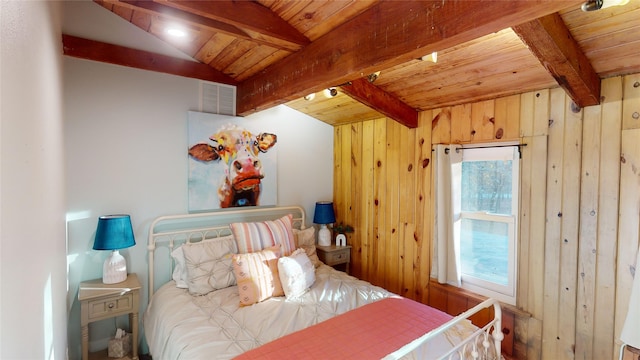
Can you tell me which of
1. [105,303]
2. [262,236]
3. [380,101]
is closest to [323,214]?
[262,236]

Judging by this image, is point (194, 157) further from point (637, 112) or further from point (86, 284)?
point (637, 112)

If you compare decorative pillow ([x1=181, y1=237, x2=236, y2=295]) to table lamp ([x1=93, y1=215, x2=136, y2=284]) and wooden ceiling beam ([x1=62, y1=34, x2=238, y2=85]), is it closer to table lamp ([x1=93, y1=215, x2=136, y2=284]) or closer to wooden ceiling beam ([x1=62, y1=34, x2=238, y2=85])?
table lamp ([x1=93, y1=215, x2=136, y2=284])

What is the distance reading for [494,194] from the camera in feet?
8.22

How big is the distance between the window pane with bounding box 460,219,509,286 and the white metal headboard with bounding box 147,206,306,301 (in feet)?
6.20

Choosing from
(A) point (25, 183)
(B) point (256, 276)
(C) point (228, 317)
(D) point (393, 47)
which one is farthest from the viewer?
(B) point (256, 276)

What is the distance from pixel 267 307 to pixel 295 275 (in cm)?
33

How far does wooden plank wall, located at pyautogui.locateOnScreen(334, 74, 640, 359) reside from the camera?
1.84 m

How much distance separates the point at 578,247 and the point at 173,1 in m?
2.75

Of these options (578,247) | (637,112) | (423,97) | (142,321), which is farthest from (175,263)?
(637,112)

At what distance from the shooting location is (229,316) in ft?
6.73

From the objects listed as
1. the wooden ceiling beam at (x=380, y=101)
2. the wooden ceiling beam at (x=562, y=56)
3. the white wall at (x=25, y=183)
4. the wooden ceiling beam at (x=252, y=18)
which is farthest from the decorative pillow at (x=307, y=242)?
the wooden ceiling beam at (x=562, y=56)

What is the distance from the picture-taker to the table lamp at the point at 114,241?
7.21 ft

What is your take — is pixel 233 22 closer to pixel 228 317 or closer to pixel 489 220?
pixel 228 317

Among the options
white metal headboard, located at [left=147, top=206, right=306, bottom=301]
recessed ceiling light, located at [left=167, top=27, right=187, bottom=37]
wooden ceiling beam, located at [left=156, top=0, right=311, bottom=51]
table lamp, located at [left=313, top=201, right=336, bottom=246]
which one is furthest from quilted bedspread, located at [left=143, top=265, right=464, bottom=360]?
recessed ceiling light, located at [left=167, top=27, right=187, bottom=37]
